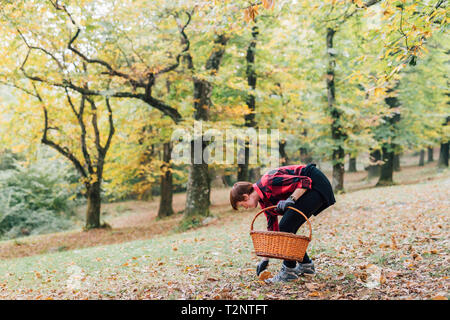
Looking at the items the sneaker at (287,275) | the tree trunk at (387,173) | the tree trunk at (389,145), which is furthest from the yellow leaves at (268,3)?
the tree trunk at (387,173)

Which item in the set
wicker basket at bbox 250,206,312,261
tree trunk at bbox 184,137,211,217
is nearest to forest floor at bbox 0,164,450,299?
wicker basket at bbox 250,206,312,261

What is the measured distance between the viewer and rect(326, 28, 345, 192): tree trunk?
583 inches

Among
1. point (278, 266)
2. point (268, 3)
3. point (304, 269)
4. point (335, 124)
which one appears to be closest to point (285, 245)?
point (304, 269)

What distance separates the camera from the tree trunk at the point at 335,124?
14.8 meters

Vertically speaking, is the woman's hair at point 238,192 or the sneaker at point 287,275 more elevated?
the woman's hair at point 238,192

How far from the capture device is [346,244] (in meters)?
6.24

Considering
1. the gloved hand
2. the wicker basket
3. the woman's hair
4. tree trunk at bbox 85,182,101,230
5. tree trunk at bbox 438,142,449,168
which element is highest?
tree trunk at bbox 438,142,449,168

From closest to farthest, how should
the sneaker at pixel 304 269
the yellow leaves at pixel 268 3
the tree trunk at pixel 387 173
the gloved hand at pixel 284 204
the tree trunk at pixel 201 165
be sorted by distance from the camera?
1. the yellow leaves at pixel 268 3
2. the gloved hand at pixel 284 204
3. the sneaker at pixel 304 269
4. the tree trunk at pixel 201 165
5. the tree trunk at pixel 387 173

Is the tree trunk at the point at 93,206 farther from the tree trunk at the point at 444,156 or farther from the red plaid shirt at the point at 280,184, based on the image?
the tree trunk at the point at 444,156

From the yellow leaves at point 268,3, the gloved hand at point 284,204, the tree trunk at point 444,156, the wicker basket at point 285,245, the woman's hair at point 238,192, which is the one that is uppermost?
the yellow leaves at point 268,3

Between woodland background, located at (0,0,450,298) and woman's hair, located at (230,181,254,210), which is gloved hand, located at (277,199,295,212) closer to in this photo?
woman's hair, located at (230,181,254,210)
